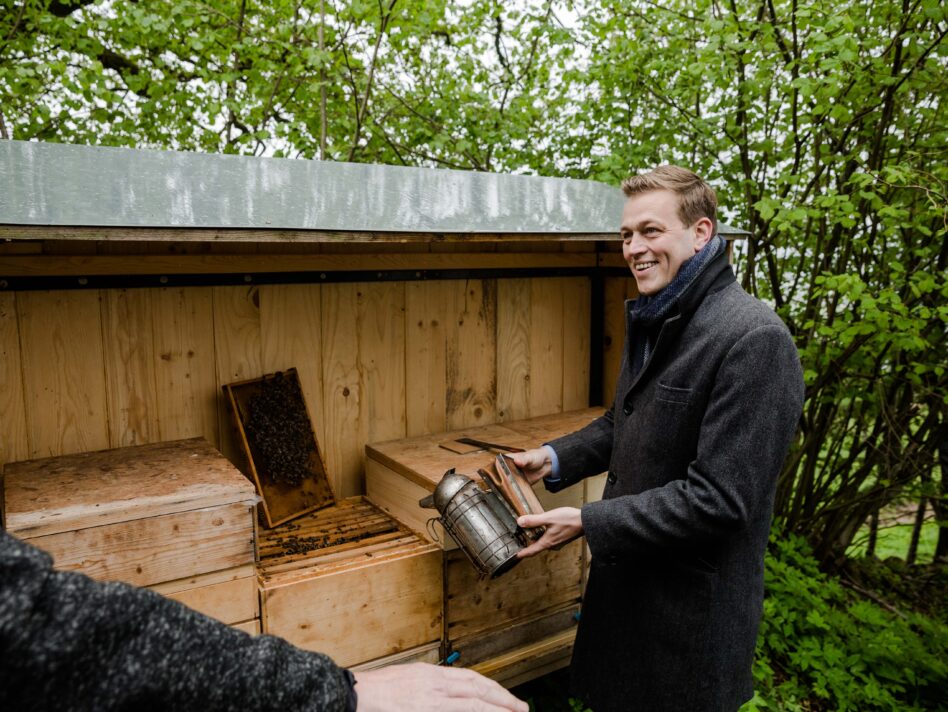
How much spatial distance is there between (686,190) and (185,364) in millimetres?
2217

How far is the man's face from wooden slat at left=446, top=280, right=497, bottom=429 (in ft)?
5.40

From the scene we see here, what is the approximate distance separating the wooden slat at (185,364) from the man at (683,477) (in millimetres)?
1649

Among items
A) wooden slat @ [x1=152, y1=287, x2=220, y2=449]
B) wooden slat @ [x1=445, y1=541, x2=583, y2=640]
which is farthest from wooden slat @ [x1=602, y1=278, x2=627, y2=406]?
wooden slat @ [x1=152, y1=287, x2=220, y2=449]

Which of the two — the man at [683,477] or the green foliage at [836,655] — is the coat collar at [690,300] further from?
the green foliage at [836,655]

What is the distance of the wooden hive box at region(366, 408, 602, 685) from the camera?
9.77 ft

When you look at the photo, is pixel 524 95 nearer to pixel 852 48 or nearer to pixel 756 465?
pixel 852 48

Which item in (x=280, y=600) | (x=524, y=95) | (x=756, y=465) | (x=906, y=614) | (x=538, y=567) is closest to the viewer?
(x=756, y=465)

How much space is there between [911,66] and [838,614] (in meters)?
3.33

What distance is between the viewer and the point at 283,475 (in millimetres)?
3275

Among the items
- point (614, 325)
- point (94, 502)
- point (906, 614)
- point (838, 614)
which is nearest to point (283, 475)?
point (94, 502)

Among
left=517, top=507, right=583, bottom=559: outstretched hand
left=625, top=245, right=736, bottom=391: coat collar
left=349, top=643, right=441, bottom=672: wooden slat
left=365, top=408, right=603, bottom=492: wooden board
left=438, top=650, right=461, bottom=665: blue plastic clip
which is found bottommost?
left=438, top=650, right=461, bottom=665: blue plastic clip

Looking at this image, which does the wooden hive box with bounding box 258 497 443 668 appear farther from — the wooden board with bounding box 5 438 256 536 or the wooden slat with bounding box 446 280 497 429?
the wooden slat with bounding box 446 280 497 429

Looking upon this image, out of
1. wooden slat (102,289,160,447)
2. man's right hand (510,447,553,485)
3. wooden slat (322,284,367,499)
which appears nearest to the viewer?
man's right hand (510,447,553,485)

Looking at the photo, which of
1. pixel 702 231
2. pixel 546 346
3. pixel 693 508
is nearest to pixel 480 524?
pixel 693 508
